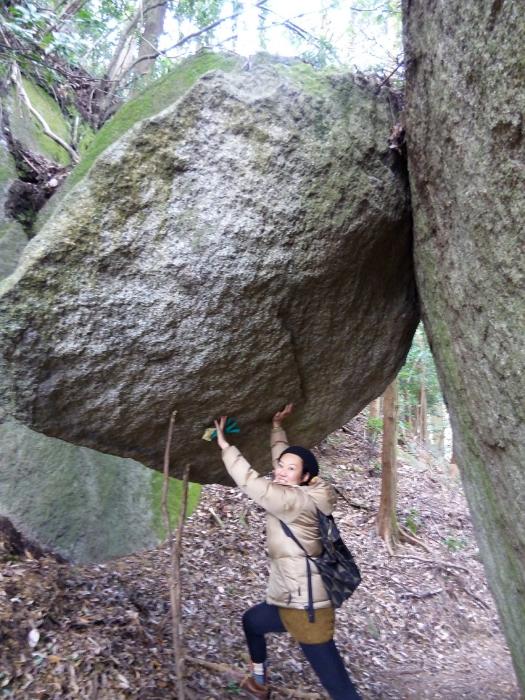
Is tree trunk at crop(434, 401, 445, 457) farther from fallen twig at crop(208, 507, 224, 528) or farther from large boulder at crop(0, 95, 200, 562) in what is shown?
large boulder at crop(0, 95, 200, 562)

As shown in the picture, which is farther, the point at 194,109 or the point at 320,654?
the point at 320,654

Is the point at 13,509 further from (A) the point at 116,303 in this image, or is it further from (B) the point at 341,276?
(B) the point at 341,276

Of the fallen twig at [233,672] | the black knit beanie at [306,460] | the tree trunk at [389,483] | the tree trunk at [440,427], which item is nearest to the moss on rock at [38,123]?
the black knit beanie at [306,460]

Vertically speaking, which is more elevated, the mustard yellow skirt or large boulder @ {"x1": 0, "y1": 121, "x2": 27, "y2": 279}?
large boulder @ {"x1": 0, "y1": 121, "x2": 27, "y2": 279}

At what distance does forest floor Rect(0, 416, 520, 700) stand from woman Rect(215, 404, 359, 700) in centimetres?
111

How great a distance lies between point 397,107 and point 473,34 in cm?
105

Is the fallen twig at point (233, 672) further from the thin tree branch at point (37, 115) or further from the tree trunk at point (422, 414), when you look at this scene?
the tree trunk at point (422, 414)

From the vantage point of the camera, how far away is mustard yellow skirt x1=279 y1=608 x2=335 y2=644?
10.7 ft

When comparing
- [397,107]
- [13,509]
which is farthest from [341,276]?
[13,509]

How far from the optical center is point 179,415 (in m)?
3.56

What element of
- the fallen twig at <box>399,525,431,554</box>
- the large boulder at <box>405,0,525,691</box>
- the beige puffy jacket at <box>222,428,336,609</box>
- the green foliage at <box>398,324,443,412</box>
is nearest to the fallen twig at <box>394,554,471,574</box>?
the fallen twig at <box>399,525,431,554</box>

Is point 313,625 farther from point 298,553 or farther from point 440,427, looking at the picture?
point 440,427

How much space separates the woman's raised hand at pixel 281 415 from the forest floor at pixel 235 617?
1.89m

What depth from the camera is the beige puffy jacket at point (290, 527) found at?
325 centimetres
